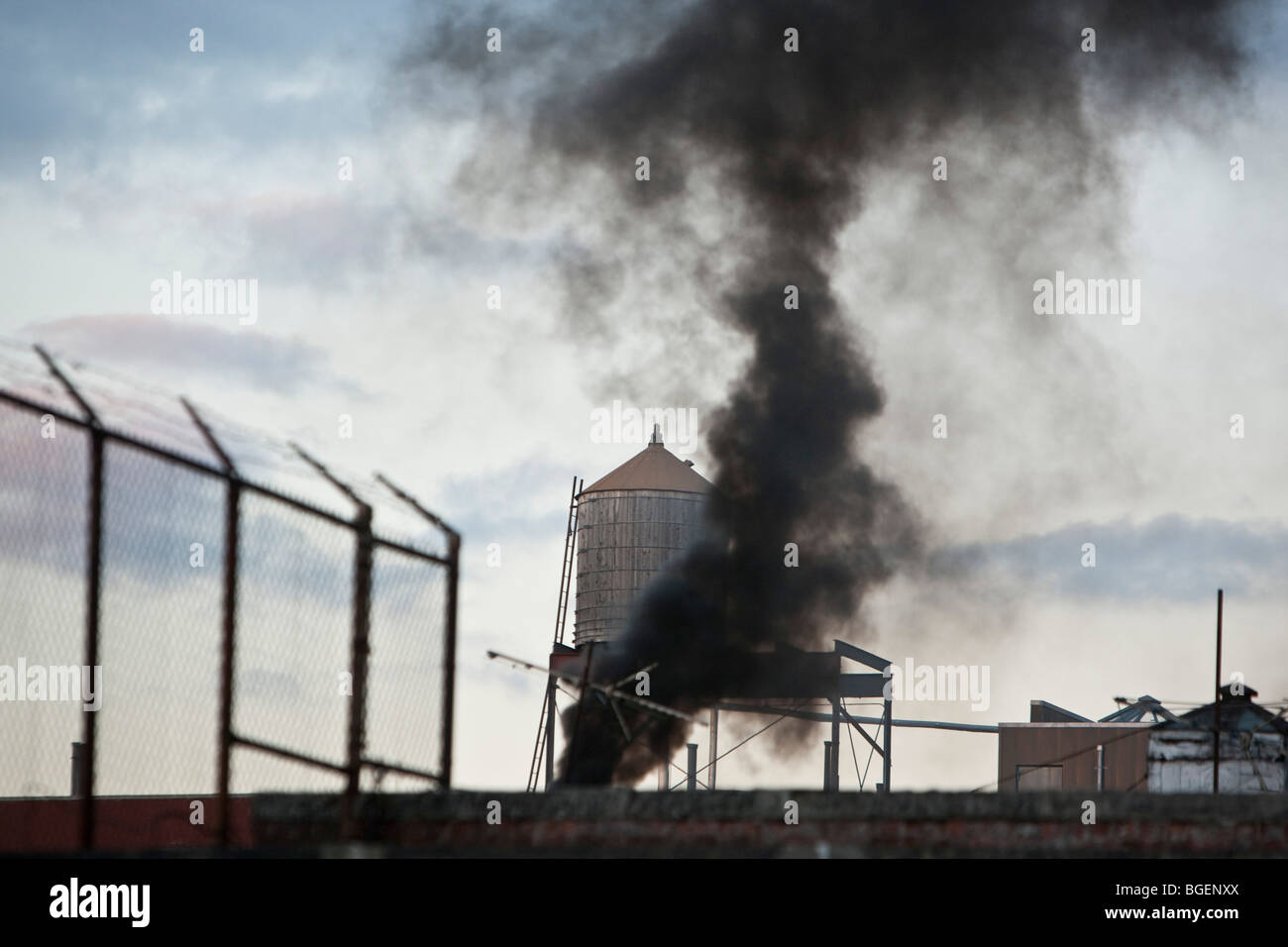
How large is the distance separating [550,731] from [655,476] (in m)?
9.36

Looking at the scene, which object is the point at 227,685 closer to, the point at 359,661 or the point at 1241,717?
the point at 359,661

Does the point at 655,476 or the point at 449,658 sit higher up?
A: the point at 655,476

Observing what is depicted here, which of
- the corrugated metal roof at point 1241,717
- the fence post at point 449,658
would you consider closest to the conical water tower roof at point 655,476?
the corrugated metal roof at point 1241,717

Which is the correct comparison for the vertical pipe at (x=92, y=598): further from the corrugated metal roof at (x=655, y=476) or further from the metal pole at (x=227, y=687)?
the corrugated metal roof at (x=655, y=476)

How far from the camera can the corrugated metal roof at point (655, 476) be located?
34.3 meters

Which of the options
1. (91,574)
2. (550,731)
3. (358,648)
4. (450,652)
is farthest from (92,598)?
(550,731)

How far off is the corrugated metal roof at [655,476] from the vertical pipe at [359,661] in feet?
78.1

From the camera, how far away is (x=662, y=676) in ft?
104

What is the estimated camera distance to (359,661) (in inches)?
406
